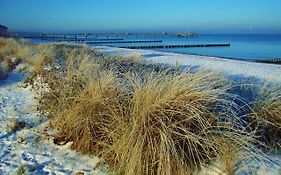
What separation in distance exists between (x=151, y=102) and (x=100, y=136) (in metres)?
0.90

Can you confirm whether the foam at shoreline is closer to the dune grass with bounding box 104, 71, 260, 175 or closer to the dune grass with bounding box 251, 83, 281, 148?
the dune grass with bounding box 251, 83, 281, 148

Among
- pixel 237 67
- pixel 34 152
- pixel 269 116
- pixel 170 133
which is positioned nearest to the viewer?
pixel 170 133

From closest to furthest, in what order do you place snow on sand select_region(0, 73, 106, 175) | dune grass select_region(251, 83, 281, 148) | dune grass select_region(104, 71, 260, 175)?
dune grass select_region(104, 71, 260, 175) < snow on sand select_region(0, 73, 106, 175) < dune grass select_region(251, 83, 281, 148)

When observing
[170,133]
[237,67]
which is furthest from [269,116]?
[237,67]

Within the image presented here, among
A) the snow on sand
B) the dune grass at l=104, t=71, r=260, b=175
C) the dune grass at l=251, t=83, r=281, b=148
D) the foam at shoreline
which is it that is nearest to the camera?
the dune grass at l=104, t=71, r=260, b=175

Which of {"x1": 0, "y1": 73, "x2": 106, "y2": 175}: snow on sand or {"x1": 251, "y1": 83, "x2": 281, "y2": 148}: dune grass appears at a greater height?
{"x1": 251, "y1": 83, "x2": 281, "y2": 148}: dune grass

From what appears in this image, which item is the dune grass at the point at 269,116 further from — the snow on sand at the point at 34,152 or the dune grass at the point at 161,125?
the snow on sand at the point at 34,152

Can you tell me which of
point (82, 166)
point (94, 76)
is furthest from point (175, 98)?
point (94, 76)

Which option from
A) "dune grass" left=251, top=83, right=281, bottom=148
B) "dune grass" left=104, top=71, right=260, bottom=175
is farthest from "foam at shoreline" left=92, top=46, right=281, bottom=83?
"dune grass" left=104, top=71, right=260, bottom=175

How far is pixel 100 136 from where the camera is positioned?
392cm

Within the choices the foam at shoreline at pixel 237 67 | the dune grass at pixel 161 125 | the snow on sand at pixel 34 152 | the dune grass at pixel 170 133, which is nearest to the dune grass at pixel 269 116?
the dune grass at pixel 161 125

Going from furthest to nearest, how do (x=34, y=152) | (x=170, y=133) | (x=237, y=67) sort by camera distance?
(x=237, y=67) → (x=34, y=152) → (x=170, y=133)

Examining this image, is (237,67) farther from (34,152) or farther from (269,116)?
(34,152)

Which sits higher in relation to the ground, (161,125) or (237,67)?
(161,125)
